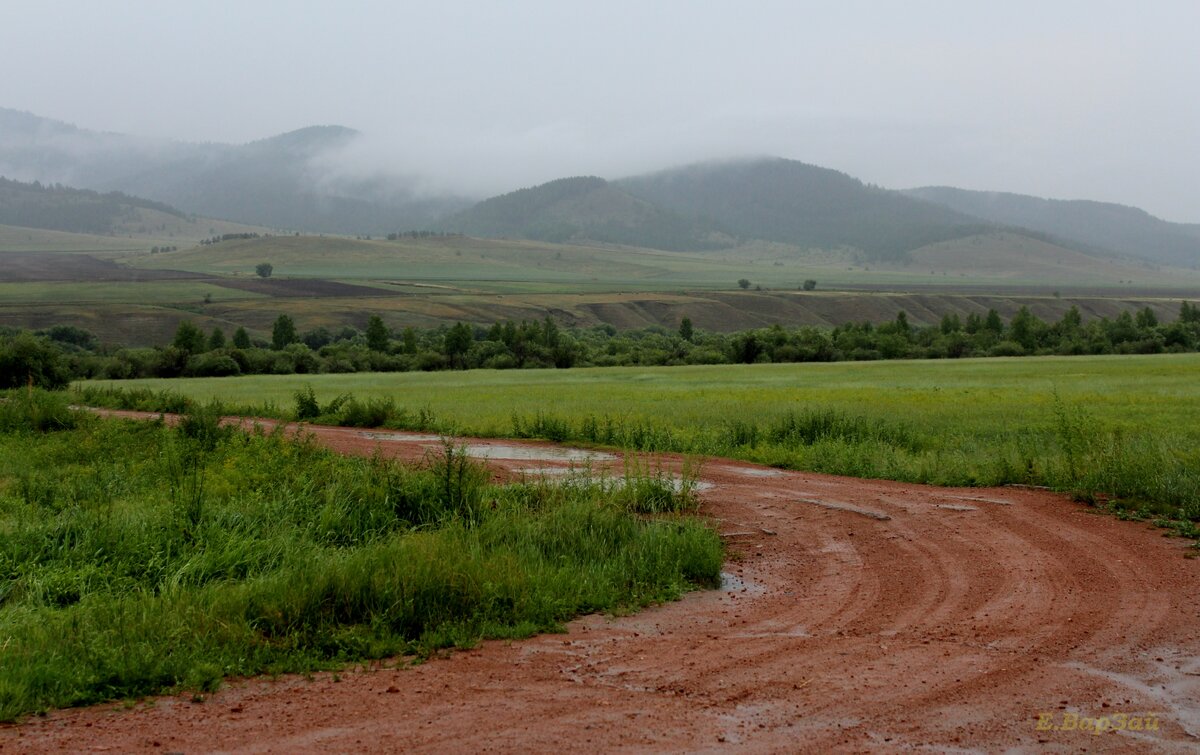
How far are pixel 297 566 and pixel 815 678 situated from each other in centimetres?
540

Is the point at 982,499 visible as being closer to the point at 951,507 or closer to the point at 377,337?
the point at 951,507

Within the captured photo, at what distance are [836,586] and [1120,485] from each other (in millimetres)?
6994

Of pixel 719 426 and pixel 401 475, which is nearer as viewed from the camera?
pixel 401 475

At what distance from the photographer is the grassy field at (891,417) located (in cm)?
1750

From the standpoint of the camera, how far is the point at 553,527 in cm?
1252

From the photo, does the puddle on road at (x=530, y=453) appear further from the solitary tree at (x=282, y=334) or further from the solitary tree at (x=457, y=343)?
the solitary tree at (x=282, y=334)

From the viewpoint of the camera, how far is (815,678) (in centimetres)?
810

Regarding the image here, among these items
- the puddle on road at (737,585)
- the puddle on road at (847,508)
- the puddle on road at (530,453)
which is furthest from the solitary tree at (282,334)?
the puddle on road at (737,585)

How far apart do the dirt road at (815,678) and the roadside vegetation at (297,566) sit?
0.45 m

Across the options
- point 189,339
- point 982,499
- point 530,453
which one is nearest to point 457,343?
point 189,339

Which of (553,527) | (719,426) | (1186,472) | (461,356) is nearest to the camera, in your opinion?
(553,527)

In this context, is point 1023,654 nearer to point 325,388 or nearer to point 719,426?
point 719,426

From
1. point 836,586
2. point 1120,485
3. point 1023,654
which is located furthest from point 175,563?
point 1120,485

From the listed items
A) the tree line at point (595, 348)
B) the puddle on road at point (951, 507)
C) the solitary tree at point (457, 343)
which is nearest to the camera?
the puddle on road at point (951, 507)
